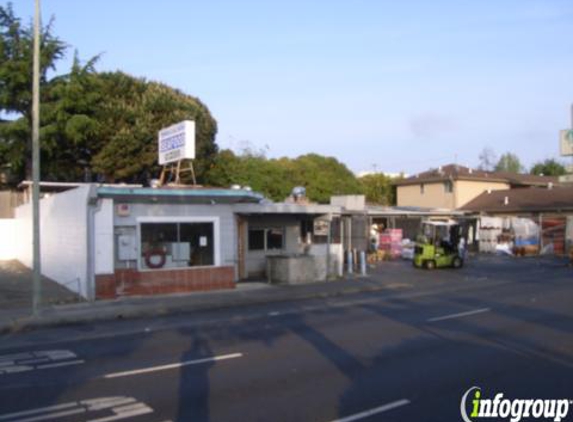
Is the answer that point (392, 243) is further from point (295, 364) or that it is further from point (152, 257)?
point (295, 364)

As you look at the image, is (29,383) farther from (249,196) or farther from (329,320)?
(249,196)

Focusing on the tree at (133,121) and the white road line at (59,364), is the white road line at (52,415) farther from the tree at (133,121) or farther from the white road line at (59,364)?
the tree at (133,121)

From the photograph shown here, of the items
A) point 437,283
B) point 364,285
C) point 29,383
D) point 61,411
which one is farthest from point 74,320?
point 437,283

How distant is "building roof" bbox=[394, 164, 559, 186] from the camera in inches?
2331

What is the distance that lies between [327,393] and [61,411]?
10.4ft

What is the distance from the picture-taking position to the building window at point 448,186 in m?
58.6

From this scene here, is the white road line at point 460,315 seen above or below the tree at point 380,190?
below

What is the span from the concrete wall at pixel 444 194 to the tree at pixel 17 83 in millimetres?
34652

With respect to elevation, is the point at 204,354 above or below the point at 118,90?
below

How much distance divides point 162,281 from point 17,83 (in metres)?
20.8

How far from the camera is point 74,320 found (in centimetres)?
1656

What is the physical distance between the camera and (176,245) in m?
22.0

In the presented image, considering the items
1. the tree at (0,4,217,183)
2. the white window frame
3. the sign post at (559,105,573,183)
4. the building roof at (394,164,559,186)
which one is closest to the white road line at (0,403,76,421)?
the white window frame
